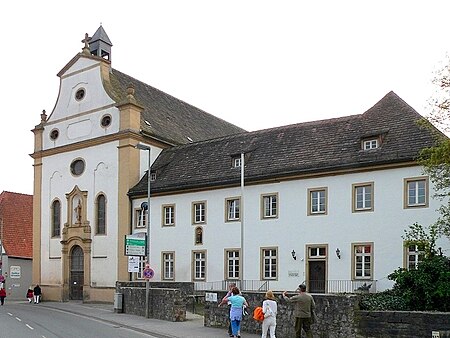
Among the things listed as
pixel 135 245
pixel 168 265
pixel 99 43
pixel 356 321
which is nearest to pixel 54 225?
pixel 168 265

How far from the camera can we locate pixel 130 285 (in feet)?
99.5

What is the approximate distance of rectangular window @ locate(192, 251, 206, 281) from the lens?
3328 cm

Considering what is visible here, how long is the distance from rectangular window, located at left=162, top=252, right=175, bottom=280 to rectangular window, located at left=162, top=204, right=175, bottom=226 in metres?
1.77

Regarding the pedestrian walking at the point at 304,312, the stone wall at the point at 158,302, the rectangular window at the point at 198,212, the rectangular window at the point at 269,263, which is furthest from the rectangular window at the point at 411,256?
the rectangular window at the point at 198,212

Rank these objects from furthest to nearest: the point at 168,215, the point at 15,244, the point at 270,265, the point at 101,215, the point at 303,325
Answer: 1. the point at 15,244
2. the point at 101,215
3. the point at 168,215
4. the point at 270,265
5. the point at 303,325

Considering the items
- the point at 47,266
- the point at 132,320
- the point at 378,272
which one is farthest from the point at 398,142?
the point at 47,266

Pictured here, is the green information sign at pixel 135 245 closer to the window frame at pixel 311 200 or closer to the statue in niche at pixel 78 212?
the window frame at pixel 311 200

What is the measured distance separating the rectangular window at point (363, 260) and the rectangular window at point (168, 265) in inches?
459

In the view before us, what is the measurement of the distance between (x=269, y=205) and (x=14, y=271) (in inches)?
1087

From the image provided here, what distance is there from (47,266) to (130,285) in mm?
13727

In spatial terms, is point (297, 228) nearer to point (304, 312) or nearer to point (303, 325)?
point (303, 325)

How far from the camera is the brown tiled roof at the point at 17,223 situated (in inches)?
1971

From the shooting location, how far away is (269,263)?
30.3 m

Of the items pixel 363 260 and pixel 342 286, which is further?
pixel 342 286
